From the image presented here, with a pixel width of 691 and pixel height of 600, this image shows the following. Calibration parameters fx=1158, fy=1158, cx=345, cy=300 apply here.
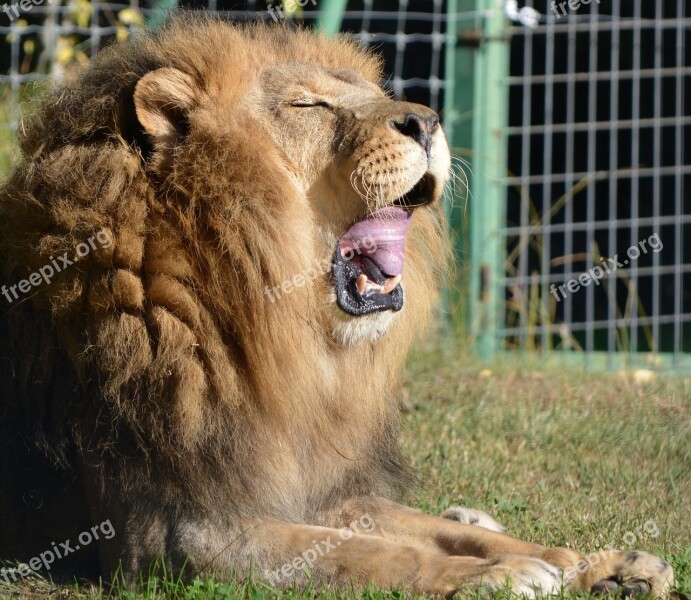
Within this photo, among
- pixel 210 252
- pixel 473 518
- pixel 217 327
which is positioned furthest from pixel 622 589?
pixel 210 252

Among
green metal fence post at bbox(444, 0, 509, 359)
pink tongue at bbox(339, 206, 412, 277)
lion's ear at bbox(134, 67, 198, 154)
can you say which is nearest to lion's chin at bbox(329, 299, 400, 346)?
pink tongue at bbox(339, 206, 412, 277)

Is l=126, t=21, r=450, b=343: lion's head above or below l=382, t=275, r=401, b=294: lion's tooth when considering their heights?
above

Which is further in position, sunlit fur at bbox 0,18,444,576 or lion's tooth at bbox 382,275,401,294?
lion's tooth at bbox 382,275,401,294

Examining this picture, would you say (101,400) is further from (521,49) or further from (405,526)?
(521,49)

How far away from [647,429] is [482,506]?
113 cm

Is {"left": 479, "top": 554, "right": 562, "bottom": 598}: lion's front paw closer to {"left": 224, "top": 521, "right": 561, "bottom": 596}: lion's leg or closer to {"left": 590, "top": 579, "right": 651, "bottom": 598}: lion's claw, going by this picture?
{"left": 224, "top": 521, "right": 561, "bottom": 596}: lion's leg

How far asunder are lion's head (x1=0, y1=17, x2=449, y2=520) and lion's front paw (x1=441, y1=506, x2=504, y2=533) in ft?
1.57

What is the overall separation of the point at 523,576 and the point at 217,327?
109cm

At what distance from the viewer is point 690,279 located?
1054 centimetres

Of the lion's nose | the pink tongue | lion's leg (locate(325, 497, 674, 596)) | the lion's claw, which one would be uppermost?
the lion's nose

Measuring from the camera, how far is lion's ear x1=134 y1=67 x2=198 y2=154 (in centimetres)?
334

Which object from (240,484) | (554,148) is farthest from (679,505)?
(554,148)

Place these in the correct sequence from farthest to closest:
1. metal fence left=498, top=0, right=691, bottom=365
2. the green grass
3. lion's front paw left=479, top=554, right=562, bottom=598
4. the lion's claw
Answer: metal fence left=498, top=0, right=691, bottom=365, the green grass, the lion's claw, lion's front paw left=479, top=554, right=562, bottom=598

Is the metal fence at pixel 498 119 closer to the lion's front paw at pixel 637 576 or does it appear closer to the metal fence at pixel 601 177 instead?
the metal fence at pixel 601 177
